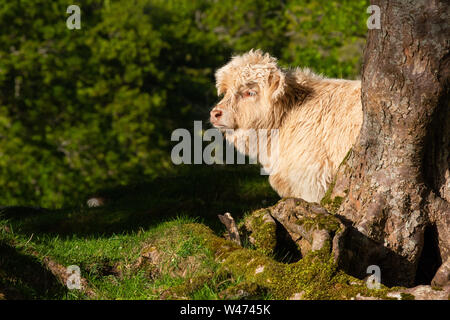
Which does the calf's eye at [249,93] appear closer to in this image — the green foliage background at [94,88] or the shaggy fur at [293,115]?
the shaggy fur at [293,115]

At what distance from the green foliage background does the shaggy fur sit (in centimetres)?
671

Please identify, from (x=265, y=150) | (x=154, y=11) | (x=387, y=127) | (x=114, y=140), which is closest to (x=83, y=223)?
(x=265, y=150)

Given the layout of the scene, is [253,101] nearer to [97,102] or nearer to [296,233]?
[296,233]

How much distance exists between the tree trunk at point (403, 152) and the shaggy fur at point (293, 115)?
2.68 ft

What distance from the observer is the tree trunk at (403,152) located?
4461 mm

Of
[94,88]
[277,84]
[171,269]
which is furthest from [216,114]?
[94,88]

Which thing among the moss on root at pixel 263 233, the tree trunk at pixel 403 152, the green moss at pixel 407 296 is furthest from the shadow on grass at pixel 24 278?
the green moss at pixel 407 296

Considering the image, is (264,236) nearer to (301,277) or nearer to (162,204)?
(301,277)

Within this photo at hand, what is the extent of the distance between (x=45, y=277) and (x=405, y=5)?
3677mm

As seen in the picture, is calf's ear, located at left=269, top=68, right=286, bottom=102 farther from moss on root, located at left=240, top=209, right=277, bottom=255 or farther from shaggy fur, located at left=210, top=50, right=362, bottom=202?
moss on root, located at left=240, top=209, right=277, bottom=255

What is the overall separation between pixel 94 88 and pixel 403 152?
12183 millimetres

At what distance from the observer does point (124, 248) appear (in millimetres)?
5816

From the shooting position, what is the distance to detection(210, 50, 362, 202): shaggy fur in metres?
5.96

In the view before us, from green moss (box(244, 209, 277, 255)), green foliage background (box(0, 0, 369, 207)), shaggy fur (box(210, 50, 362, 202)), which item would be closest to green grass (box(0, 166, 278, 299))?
green moss (box(244, 209, 277, 255))
